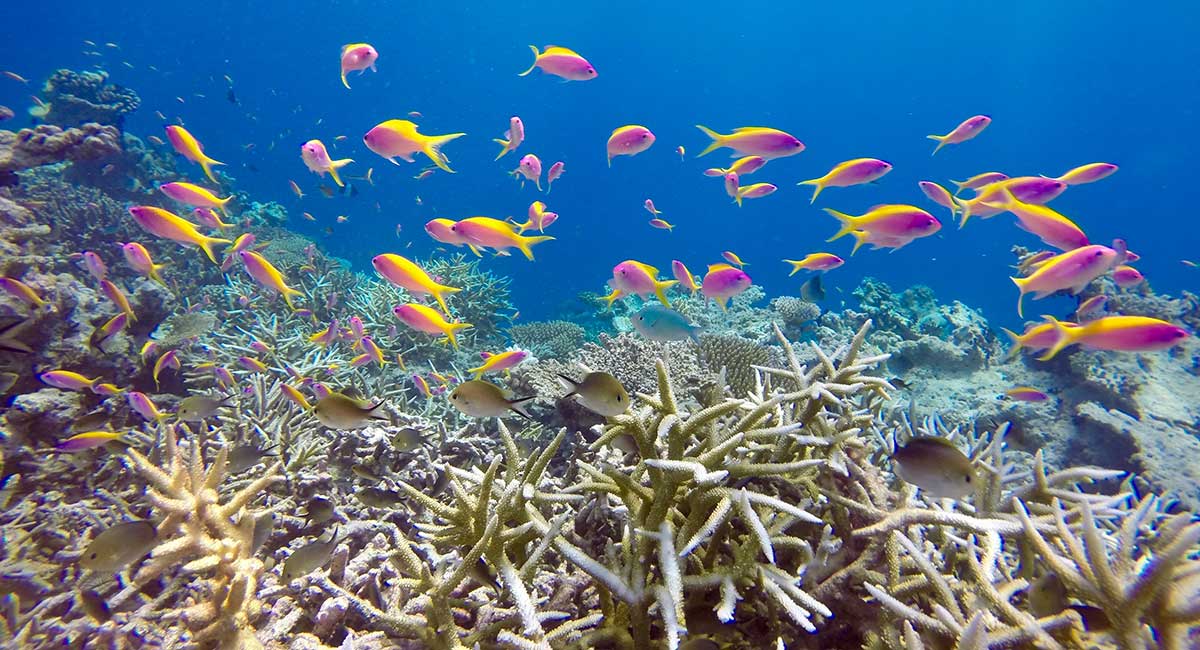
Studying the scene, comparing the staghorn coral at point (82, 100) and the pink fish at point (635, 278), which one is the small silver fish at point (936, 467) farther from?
the staghorn coral at point (82, 100)

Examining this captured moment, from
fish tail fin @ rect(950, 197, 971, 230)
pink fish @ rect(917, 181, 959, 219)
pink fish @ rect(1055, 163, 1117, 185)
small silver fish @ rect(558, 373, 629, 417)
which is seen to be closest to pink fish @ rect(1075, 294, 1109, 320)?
pink fish @ rect(1055, 163, 1117, 185)

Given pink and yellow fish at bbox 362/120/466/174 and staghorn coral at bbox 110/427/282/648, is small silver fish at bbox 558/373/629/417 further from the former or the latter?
pink and yellow fish at bbox 362/120/466/174

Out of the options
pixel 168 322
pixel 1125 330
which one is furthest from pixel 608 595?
pixel 168 322

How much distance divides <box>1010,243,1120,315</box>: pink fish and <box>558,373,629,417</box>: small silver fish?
11.8 feet

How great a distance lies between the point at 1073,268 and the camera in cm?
398

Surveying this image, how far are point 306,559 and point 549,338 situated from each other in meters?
6.72

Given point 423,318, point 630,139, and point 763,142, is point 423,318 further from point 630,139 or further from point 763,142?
point 763,142

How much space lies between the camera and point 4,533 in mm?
3346

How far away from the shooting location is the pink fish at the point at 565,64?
5.68m

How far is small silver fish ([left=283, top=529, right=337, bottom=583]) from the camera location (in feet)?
7.70

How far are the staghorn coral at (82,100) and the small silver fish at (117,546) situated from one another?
15.8m

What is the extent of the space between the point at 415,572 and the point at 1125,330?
15.0 feet

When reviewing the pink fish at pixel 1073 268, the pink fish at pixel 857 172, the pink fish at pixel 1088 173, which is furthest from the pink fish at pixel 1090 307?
the pink fish at pixel 857 172

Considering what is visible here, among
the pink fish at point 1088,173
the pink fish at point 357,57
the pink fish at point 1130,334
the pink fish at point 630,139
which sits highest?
the pink fish at point 1088,173
